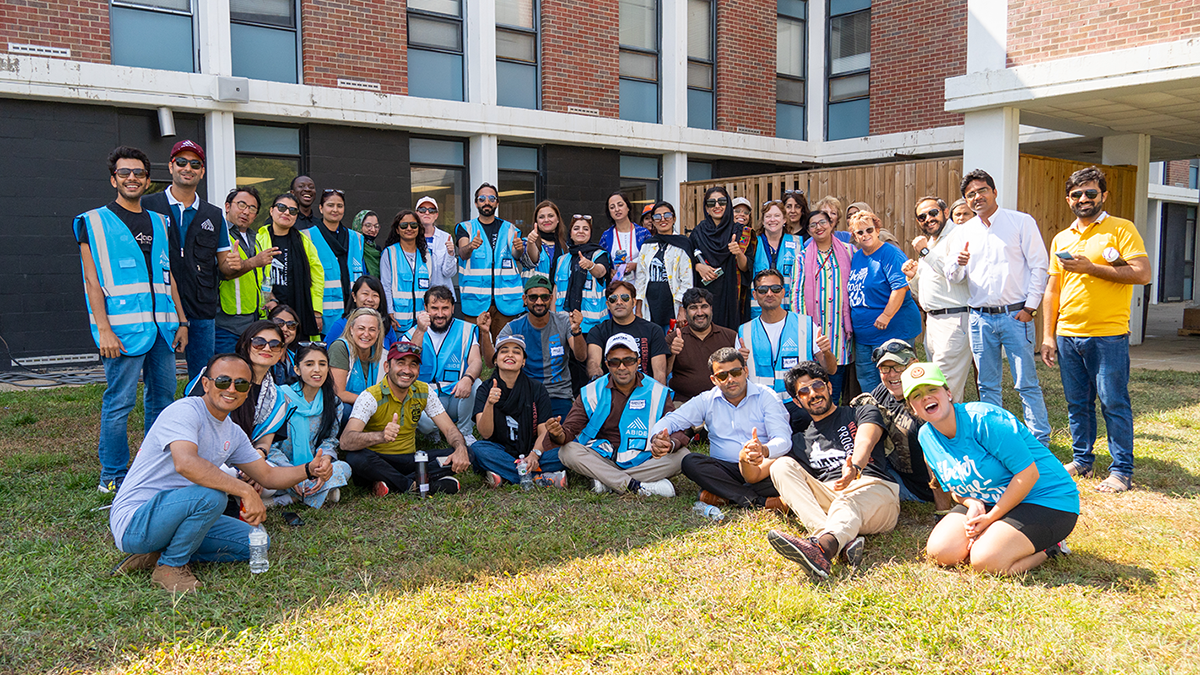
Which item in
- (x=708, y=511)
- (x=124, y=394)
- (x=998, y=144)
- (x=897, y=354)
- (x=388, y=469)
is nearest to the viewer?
(x=897, y=354)

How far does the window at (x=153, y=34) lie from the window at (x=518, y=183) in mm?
4855

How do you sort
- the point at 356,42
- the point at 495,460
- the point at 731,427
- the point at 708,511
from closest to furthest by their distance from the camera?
1. the point at 708,511
2. the point at 731,427
3. the point at 495,460
4. the point at 356,42

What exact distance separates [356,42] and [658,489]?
9.35 meters

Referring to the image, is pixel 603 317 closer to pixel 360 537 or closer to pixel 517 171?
pixel 360 537

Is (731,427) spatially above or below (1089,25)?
below

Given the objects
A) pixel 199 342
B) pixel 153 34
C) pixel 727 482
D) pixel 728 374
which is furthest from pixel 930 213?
pixel 153 34

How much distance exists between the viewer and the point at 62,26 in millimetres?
10086

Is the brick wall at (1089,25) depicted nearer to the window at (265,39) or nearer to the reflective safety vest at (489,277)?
the reflective safety vest at (489,277)

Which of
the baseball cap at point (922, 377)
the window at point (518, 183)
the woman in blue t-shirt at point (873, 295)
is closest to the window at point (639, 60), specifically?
the window at point (518, 183)

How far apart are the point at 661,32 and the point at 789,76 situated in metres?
3.55

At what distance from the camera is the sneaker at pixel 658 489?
5.56 meters

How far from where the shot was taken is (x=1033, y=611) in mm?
3541

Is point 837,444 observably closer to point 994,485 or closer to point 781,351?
point 994,485

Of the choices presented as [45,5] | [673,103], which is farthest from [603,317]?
[673,103]
